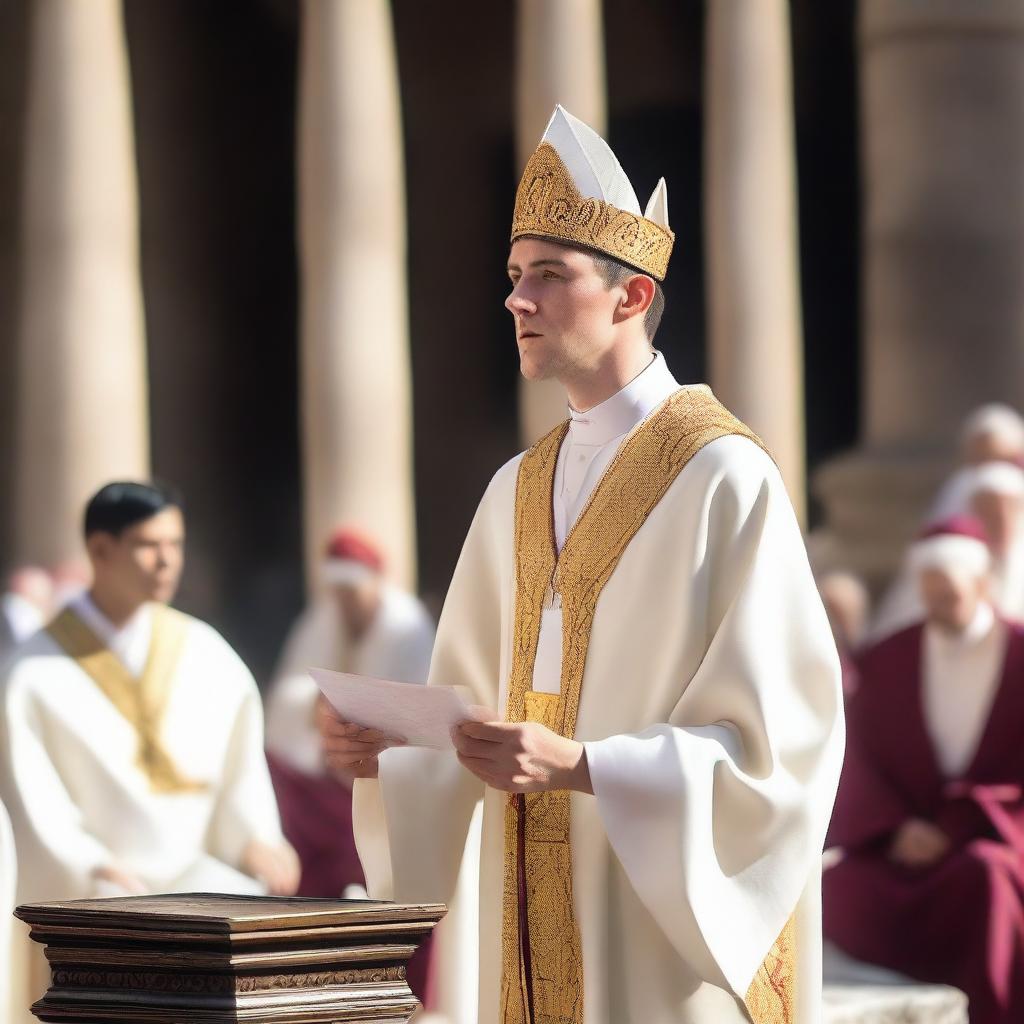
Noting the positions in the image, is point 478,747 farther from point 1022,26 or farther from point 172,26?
point 172,26

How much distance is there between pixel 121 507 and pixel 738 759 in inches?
126

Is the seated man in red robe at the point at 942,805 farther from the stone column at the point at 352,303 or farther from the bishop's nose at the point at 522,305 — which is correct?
the stone column at the point at 352,303

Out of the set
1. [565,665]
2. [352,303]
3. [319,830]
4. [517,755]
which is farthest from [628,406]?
[352,303]

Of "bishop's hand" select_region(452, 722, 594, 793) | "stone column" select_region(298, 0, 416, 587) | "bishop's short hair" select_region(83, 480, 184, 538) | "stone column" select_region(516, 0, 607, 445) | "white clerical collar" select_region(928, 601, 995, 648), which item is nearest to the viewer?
"bishop's hand" select_region(452, 722, 594, 793)

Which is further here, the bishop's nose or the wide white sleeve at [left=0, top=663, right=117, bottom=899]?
the wide white sleeve at [left=0, top=663, right=117, bottom=899]

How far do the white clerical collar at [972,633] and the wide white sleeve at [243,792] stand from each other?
115 inches

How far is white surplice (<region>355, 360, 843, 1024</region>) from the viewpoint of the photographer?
3.25 meters

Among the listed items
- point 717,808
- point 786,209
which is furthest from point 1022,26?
point 717,808

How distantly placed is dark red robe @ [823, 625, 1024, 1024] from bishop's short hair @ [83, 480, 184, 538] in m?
2.81

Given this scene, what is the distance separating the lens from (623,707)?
A: 136 inches

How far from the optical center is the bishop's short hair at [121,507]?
20.2 ft

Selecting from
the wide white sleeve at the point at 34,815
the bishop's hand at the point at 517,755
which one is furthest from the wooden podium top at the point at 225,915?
the wide white sleeve at the point at 34,815

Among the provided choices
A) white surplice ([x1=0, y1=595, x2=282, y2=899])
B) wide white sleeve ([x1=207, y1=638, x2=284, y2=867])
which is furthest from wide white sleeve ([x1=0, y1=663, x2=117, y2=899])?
wide white sleeve ([x1=207, y1=638, x2=284, y2=867])

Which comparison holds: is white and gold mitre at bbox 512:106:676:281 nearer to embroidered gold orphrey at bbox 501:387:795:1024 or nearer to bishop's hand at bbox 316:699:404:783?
embroidered gold orphrey at bbox 501:387:795:1024
